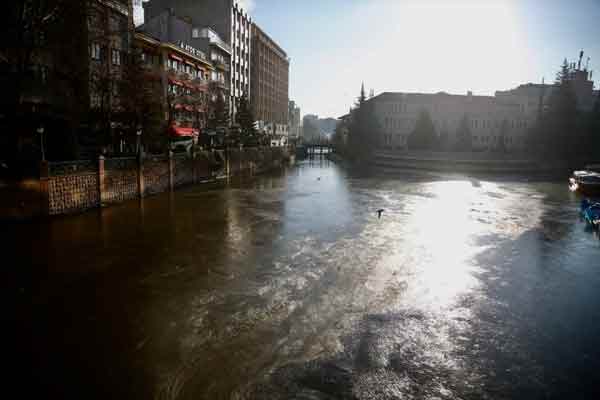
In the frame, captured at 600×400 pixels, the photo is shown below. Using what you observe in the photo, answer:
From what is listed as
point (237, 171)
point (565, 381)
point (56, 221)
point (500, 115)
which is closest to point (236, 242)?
point (56, 221)

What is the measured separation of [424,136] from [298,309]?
60.5 meters

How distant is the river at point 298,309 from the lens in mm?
5727

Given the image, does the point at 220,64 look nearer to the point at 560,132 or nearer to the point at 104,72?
the point at 104,72

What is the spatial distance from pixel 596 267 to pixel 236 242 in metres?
12.0

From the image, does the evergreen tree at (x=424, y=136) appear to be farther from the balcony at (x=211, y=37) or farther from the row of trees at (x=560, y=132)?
the balcony at (x=211, y=37)

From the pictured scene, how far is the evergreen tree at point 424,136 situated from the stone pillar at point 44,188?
57.4 meters

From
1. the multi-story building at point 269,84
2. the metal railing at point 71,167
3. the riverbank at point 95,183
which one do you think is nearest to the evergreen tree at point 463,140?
the multi-story building at point 269,84

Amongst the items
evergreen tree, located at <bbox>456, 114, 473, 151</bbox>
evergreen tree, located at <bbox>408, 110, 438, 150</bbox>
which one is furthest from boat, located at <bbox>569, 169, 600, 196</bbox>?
evergreen tree, located at <bbox>408, 110, 438, 150</bbox>

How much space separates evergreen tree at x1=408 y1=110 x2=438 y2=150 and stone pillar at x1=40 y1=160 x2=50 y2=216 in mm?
57438

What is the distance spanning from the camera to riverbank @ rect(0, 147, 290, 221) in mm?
14898

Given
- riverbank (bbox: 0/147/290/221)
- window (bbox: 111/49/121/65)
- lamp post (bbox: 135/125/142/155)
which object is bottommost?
riverbank (bbox: 0/147/290/221)

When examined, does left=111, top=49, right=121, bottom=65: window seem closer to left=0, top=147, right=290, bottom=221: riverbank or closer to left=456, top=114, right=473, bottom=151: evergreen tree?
left=0, top=147, right=290, bottom=221: riverbank

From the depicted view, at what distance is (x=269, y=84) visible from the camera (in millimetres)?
78375

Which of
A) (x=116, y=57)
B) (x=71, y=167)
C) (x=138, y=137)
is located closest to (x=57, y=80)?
(x=138, y=137)
